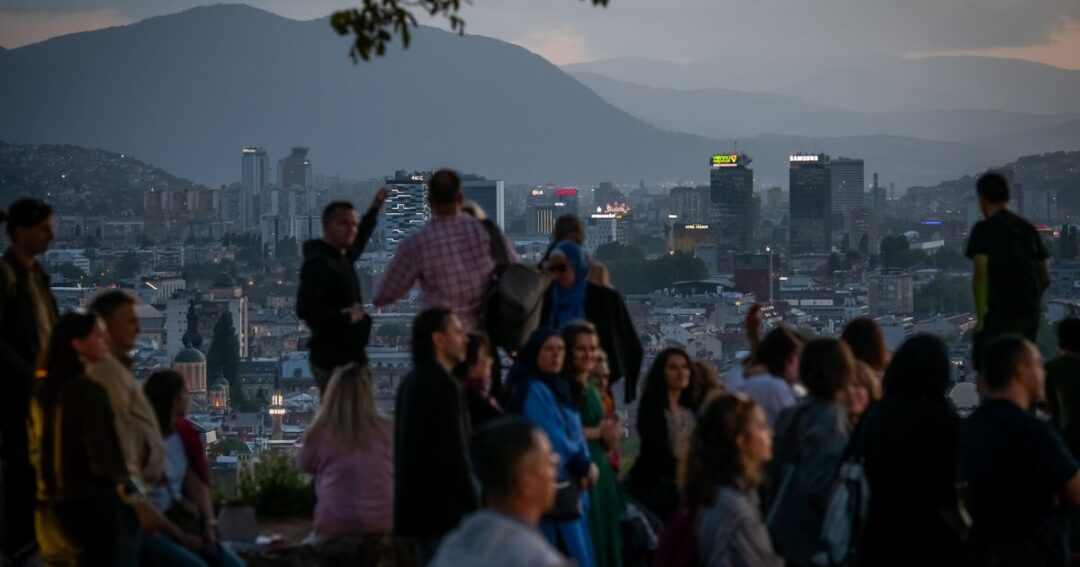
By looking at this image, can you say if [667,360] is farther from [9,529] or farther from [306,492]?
[9,529]

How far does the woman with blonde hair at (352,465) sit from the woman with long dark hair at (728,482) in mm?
2332

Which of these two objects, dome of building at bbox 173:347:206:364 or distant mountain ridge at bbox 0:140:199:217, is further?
distant mountain ridge at bbox 0:140:199:217

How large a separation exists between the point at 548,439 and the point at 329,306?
2095 mm

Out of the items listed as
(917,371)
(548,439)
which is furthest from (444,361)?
(917,371)

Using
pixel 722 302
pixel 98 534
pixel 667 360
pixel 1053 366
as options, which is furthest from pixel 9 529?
pixel 722 302

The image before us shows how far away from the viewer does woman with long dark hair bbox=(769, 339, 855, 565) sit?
580cm

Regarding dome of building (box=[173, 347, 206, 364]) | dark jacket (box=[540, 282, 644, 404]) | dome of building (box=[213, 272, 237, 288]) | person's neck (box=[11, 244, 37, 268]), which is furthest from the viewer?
dome of building (box=[213, 272, 237, 288])

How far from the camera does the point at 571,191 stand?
176 metres

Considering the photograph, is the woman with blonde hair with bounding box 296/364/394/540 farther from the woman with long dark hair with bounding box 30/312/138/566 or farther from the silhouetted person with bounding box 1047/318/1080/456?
the silhouetted person with bounding box 1047/318/1080/456

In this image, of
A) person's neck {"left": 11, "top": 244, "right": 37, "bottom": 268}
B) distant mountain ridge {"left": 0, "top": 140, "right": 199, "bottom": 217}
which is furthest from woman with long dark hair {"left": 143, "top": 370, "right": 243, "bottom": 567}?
distant mountain ridge {"left": 0, "top": 140, "right": 199, "bottom": 217}

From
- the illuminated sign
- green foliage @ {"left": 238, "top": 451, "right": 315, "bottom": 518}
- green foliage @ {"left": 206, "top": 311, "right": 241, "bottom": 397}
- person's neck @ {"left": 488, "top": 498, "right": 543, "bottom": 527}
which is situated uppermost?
the illuminated sign

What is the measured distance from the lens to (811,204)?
18975cm

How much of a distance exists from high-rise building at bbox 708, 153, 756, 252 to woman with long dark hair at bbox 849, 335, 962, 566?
164m

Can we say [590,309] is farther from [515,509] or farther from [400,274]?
[515,509]
